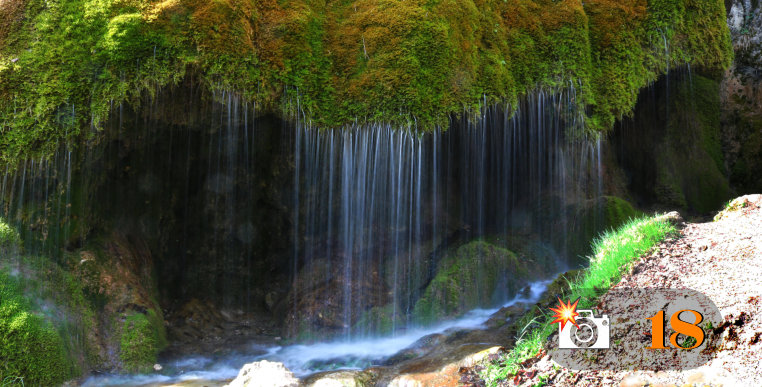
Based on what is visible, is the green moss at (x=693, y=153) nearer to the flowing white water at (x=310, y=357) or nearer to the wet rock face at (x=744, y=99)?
the wet rock face at (x=744, y=99)

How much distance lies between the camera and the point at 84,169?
701 centimetres

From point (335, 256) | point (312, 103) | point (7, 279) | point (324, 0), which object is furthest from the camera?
point (335, 256)

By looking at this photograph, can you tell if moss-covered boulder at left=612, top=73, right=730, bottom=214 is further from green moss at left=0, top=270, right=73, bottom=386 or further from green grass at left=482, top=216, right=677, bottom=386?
green moss at left=0, top=270, right=73, bottom=386

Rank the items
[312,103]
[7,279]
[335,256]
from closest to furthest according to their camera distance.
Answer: [7,279] → [312,103] → [335,256]

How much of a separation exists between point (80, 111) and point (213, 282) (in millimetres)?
3761

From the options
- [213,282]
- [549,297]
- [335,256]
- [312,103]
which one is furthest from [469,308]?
[213,282]

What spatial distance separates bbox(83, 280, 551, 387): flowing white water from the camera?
6566 mm

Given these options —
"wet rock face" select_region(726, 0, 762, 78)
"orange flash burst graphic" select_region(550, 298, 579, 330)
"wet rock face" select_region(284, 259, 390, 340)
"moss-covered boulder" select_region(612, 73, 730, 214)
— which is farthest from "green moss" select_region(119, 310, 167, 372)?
"wet rock face" select_region(726, 0, 762, 78)

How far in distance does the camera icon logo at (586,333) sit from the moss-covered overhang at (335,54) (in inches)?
145

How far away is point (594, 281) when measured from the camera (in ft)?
18.1

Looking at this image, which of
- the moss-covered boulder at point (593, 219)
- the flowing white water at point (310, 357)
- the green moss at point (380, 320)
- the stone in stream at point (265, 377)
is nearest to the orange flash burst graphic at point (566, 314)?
the flowing white water at point (310, 357)

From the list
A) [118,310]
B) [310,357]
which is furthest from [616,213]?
[118,310]

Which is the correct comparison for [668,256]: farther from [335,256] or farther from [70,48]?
[70,48]

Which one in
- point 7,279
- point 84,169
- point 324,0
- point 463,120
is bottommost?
point 7,279
